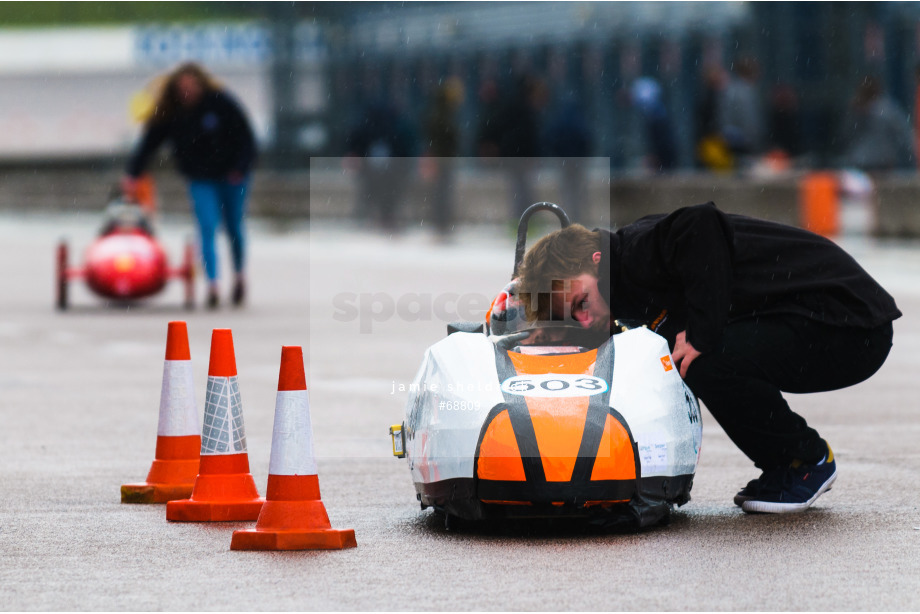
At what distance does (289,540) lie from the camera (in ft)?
17.4

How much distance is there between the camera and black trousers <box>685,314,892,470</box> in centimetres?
578

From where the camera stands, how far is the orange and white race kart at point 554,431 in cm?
528

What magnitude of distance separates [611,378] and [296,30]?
31.3 metres

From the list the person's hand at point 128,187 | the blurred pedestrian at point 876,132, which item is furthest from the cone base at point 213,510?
the blurred pedestrian at point 876,132

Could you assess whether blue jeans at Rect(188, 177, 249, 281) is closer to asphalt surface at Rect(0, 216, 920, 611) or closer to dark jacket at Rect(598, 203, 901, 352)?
asphalt surface at Rect(0, 216, 920, 611)

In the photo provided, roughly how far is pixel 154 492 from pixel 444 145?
18.8 metres

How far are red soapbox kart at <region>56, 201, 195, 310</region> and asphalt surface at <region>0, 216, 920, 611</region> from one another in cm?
181

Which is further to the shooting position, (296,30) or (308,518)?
(296,30)

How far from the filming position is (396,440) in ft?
19.7

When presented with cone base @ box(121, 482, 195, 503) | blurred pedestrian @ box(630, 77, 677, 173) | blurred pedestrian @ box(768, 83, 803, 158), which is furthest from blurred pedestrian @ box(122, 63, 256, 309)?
blurred pedestrian @ box(768, 83, 803, 158)

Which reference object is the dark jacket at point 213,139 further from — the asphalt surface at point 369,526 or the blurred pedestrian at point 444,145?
the blurred pedestrian at point 444,145

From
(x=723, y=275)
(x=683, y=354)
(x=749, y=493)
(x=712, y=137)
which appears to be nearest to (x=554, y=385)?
(x=683, y=354)

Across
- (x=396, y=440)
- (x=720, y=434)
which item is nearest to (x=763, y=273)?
(x=396, y=440)

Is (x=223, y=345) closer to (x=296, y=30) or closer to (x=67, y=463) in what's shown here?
(x=67, y=463)
